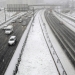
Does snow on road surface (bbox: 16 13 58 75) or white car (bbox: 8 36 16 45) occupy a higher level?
white car (bbox: 8 36 16 45)

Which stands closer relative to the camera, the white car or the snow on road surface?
the snow on road surface

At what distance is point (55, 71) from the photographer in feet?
77.6

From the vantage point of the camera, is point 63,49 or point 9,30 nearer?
point 63,49

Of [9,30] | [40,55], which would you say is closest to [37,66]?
[40,55]

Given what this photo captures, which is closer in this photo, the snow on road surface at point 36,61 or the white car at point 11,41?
the snow on road surface at point 36,61

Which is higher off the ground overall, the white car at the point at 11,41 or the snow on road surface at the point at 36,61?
the white car at the point at 11,41

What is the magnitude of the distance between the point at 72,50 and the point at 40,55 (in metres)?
7.53

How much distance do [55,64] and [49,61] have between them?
1.57 metres

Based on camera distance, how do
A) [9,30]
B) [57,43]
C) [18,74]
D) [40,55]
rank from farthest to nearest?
[9,30], [57,43], [40,55], [18,74]

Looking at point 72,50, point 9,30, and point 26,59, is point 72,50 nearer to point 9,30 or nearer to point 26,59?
point 26,59

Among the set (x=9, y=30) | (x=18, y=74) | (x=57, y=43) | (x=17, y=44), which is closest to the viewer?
(x=18, y=74)

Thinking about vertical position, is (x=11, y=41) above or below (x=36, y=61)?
above

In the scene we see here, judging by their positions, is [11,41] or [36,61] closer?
[36,61]

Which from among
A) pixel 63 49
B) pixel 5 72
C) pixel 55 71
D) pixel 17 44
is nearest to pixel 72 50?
pixel 63 49
